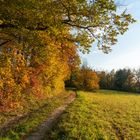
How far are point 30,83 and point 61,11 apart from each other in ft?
63.3

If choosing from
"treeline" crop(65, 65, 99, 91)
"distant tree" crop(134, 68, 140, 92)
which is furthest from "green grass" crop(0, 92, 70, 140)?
"distant tree" crop(134, 68, 140, 92)

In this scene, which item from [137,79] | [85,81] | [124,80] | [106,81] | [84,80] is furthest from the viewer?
[137,79]

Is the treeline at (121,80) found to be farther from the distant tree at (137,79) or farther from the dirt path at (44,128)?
the dirt path at (44,128)

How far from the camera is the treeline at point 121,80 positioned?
102m

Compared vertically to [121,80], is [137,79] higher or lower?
higher

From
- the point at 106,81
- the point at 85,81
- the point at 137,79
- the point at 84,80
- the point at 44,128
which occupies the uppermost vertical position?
the point at 137,79

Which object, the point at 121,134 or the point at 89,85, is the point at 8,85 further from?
the point at 89,85

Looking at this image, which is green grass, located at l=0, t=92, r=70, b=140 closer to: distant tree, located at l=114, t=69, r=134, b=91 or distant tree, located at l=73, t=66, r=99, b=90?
distant tree, located at l=73, t=66, r=99, b=90

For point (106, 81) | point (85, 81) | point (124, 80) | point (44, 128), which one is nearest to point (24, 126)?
point (44, 128)

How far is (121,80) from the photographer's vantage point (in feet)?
342

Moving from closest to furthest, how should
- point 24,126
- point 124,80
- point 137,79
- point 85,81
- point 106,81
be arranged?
point 24,126
point 85,81
point 124,80
point 106,81
point 137,79

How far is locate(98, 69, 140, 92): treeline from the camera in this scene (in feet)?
333

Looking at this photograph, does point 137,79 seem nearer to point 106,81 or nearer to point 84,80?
point 106,81

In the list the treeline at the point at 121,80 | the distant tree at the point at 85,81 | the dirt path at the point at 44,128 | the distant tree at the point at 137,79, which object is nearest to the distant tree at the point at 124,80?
the treeline at the point at 121,80
